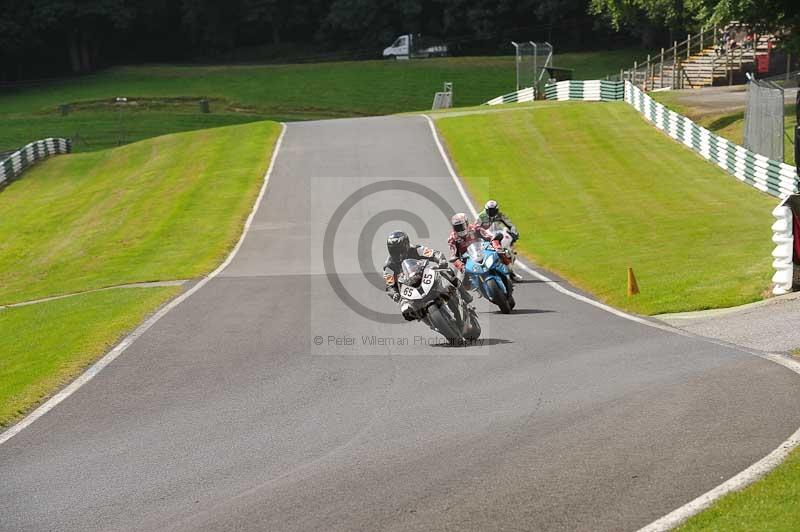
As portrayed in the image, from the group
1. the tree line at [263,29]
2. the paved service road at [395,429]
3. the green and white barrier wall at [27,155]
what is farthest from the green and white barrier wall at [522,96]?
the paved service road at [395,429]

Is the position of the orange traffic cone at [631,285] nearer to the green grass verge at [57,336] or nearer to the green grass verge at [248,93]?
the green grass verge at [57,336]

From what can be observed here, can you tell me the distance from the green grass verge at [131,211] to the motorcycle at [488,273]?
11.5 meters

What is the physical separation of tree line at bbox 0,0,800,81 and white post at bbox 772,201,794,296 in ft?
236

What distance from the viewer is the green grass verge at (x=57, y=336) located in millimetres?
14422

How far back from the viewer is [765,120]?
114 feet

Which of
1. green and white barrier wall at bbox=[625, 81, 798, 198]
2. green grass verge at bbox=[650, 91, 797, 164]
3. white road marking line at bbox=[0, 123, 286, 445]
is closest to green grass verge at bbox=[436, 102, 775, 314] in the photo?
green and white barrier wall at bbox=[625, 81, 798, 198]

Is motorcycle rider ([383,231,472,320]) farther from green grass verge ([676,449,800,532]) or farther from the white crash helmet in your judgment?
green grass verge ([676,449,800,532])

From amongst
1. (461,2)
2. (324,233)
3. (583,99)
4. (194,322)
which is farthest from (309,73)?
(194,322)

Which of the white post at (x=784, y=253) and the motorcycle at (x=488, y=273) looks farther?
the white post at (x=784, y=253)

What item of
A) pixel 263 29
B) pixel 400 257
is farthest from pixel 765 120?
pixel 263 29

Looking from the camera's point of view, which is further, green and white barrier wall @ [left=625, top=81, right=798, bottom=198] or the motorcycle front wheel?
green and white barrier wall @ [left=625, top=81, right=798, bottom=198]

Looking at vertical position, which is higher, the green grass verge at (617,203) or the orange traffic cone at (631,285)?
the orange traffic cone at (631,285)

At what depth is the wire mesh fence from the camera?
33.2 m

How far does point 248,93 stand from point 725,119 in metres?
47.1
